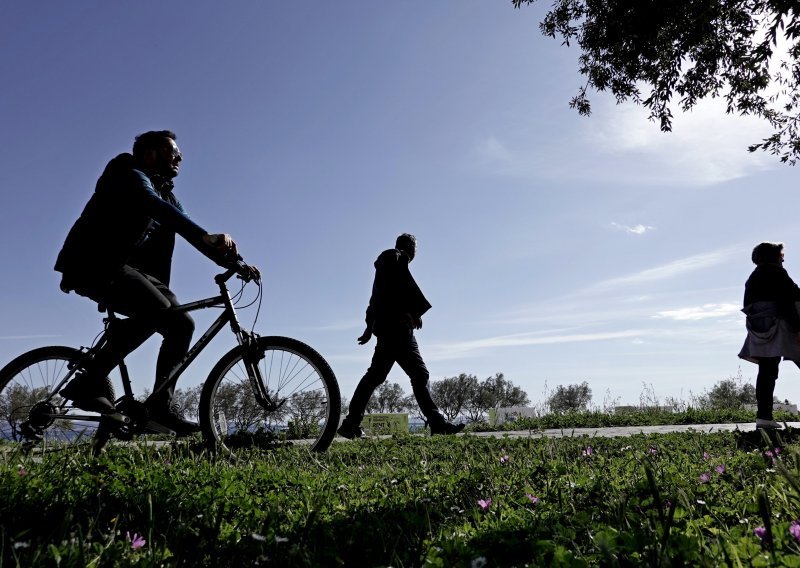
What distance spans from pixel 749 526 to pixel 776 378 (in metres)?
5.77

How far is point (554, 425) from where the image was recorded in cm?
1034

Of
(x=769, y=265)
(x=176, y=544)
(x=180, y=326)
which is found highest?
(x=769, y=265)

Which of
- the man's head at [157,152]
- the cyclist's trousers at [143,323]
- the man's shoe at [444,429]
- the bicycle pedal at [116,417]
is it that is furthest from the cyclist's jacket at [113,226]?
the man's shoe at [444,429]

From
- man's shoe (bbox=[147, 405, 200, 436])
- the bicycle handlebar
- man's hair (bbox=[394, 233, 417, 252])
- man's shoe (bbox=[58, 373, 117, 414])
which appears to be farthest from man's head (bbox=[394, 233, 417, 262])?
man's shoe (bbox=[58, 373, 117, 414])

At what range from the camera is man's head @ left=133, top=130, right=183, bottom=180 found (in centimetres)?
485

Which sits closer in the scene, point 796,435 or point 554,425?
point 796,435

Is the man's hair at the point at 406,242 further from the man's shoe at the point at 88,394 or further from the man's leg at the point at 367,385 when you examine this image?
the man's shoe at the point at 88,394

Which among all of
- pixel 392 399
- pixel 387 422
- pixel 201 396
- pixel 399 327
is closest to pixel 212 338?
pixel 201 396

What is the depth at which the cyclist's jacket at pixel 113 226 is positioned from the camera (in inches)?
170

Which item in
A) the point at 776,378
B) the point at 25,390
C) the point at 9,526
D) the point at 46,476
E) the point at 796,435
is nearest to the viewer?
the point at 9,526

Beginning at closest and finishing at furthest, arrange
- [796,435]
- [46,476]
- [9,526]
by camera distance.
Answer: [9,526]
[46,476]
[796,435]

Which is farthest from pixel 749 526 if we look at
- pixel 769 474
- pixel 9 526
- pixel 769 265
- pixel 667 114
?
pixel 667 114

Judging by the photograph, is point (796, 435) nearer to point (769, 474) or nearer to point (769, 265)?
point (769, 265)

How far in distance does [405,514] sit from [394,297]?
18.2 ft
